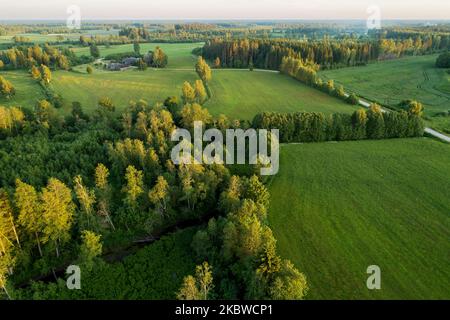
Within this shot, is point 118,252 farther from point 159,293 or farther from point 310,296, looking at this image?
point 310,296

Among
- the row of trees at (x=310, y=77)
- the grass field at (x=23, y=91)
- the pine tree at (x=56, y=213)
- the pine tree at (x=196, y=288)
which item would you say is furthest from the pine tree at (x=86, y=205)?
the row of trees at (x=310, y=77)

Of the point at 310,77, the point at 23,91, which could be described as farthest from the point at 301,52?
the point at 23,91

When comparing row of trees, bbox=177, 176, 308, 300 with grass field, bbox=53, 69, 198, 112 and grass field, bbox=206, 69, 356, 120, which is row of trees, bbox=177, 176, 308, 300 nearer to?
grass field, bbox=206, 69, 356, 120

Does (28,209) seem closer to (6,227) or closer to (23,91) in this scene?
(6,227)

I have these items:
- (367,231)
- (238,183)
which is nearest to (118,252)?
(238,183)

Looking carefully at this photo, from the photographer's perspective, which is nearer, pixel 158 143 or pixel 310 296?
pixel 310 296

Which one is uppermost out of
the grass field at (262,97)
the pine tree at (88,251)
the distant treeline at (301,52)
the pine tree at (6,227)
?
the distant treeline at (301,52)

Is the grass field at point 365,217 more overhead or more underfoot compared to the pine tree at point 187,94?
more underfoot

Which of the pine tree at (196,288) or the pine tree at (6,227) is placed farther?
the pine tree at (6,227)

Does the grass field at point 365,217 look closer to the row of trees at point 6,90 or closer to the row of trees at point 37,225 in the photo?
the row of trees at point 37,225
